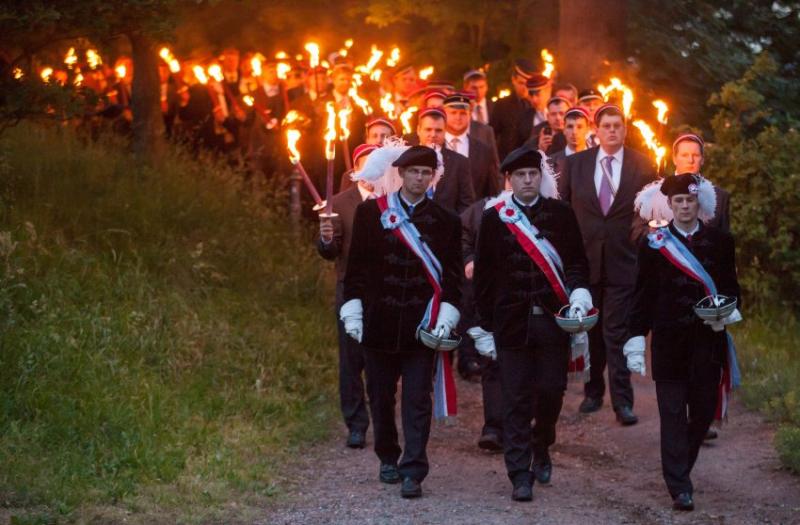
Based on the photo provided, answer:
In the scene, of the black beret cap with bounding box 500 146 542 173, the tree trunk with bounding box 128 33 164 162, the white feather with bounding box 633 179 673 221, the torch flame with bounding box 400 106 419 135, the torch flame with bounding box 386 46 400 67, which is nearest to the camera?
the black beret cap with bounding box 500 146 542 173

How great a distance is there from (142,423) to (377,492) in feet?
5.69

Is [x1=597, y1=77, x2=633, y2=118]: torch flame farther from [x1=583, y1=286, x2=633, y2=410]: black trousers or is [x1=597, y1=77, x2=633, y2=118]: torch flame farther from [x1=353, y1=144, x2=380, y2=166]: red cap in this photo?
[x1=353, y1=144, x2=380, y2=166]: red cap

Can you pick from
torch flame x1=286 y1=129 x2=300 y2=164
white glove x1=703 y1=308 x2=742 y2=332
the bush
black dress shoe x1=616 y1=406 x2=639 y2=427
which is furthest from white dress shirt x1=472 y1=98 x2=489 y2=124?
white glove x1=703 y1=308 x2=742 y2=332

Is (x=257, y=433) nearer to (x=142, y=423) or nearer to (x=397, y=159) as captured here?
(x=142, y=423)

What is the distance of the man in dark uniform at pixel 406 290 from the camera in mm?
9602

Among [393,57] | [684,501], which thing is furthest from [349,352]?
[393,57]

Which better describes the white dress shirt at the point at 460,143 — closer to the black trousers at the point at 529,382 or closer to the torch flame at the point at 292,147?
the torch flame at the point at 292,147

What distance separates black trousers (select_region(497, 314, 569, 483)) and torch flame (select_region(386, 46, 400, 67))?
10.1m

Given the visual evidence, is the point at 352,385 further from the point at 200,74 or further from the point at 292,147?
the point at 200,74

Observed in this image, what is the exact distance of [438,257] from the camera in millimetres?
9672

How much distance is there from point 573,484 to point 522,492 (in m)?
0.79

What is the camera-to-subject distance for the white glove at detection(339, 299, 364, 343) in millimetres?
9555

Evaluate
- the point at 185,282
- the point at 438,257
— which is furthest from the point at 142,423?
the point at 185,282

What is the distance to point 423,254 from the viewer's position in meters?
9.62
